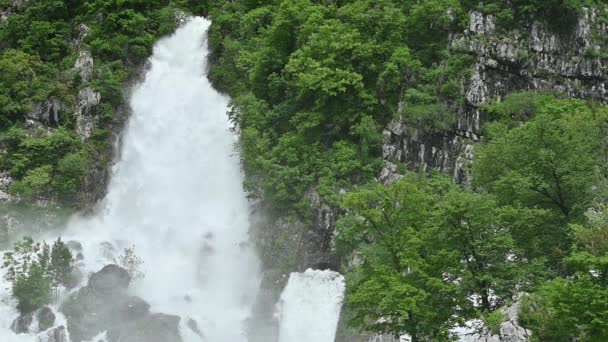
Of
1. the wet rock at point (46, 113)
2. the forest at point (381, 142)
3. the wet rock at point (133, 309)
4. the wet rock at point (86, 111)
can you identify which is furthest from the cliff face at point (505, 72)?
the wet rock at point (46, 113)

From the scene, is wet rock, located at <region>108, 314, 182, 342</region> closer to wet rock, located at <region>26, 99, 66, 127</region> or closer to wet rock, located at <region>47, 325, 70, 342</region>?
wet rock, located at <region>47, 325, 70, 342</region>

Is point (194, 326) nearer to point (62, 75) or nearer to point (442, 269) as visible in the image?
point (442, 269)

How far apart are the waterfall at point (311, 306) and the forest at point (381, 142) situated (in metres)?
1.52

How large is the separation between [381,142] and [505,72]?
731 cm

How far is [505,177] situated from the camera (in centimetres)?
2202

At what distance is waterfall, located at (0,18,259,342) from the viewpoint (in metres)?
31.9

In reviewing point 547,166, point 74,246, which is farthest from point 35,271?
point 547,166

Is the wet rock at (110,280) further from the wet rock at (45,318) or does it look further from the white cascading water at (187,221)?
the wet rock at (45,318)

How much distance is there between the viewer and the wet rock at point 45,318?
29.7 meters

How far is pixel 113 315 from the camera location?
99.7ft

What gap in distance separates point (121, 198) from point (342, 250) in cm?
1523

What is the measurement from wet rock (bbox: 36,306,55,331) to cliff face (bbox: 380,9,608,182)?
55.4ft

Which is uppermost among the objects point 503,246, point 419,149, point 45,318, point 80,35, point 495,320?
point 80,35

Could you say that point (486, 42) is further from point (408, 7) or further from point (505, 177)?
point (505, 177)
